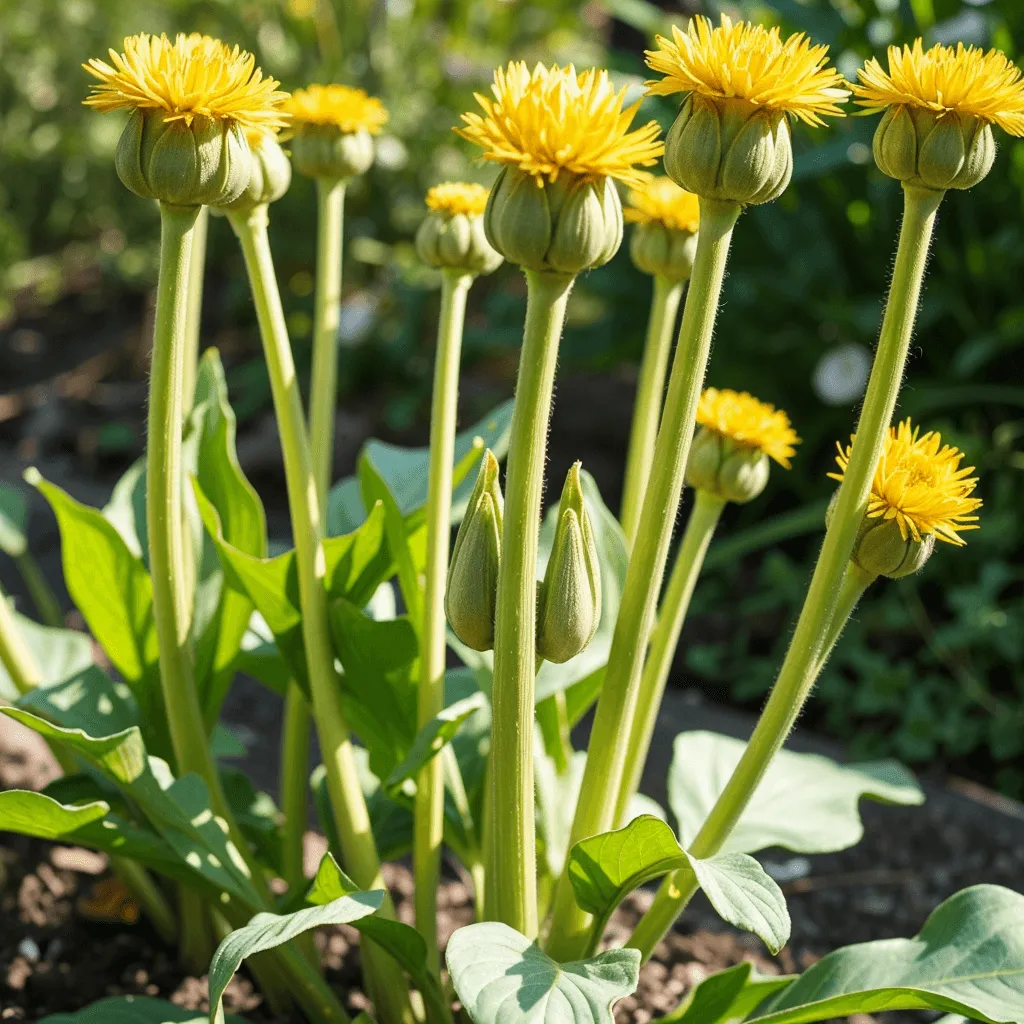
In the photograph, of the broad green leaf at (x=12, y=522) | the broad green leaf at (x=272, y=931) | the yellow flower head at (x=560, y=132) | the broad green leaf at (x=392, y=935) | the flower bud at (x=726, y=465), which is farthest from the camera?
the broad green leaf at (x=12, y=522)

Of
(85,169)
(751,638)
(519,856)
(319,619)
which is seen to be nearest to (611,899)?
(519,856)

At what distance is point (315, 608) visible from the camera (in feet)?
3.82

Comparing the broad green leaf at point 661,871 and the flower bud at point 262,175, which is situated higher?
the flower bud at point 262,175

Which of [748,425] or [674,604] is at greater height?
[748,425]

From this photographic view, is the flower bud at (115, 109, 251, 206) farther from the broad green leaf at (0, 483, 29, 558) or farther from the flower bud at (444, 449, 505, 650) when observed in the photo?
the broad green leaf at (0, 483, 29, 558)

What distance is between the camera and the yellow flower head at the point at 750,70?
2.67ft

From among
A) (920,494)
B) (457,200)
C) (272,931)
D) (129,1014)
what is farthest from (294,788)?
(920,494)

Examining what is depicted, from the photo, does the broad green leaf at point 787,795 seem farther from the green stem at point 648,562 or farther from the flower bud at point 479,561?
the flower bud at point 479,561

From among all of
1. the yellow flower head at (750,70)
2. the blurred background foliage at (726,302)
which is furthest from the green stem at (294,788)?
the blurred background foliage at (726,302)

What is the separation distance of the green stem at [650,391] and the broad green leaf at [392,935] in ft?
1.43

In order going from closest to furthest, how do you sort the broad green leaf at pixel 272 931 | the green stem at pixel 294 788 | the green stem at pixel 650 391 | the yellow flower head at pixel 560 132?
the yellow flower head at pixel 560 132, the broad green leaf at pixel 272 931, the green stem at pixel 650 391, the green stem at pixel 294 788

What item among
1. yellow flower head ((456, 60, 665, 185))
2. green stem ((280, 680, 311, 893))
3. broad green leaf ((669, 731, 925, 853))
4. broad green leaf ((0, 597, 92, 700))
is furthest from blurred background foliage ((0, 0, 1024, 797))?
yellow flower head ((456, 60, 665, 185))

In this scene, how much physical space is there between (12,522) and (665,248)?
2.85 feet

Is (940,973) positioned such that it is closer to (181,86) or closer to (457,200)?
(457,200)
